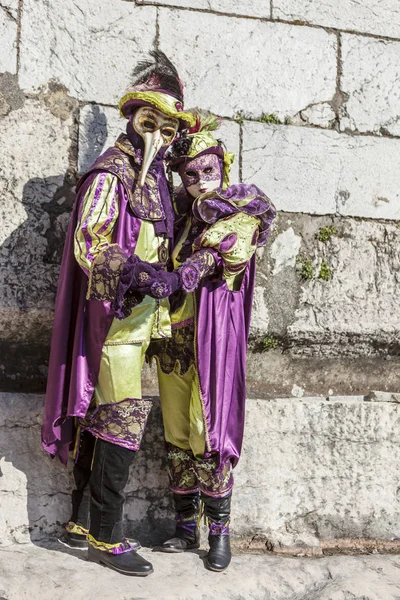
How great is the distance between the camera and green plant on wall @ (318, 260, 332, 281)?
396 centimetres

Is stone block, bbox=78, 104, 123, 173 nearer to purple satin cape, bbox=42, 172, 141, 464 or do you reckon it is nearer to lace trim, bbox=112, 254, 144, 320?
purple satin cape, bbox=42, 172, 141, 464

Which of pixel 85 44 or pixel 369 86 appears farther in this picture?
pixel 369 86

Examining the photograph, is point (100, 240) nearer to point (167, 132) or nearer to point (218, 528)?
point (167, 132)

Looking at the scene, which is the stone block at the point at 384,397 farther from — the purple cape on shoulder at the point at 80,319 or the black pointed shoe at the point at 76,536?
the black pointed shoe at the point at 76,536

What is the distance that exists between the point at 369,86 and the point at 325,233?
798mm

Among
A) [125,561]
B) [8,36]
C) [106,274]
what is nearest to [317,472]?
[125,561]

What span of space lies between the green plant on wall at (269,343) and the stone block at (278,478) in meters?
0.29

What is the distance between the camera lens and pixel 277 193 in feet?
12.9

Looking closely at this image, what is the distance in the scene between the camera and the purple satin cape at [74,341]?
123 inches

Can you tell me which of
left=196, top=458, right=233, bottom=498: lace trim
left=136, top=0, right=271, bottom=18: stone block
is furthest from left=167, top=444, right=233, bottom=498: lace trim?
left=136, top=0, right=271, bottom=18: stone block

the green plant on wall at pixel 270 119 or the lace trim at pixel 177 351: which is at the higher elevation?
the green plant on wall at pixel 270 119

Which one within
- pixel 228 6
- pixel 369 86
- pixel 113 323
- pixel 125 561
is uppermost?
pixel 228 6

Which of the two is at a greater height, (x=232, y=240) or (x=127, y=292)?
(x=232, y=240)

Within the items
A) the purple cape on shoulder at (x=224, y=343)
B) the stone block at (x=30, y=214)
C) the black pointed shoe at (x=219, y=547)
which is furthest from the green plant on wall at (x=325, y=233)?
the black pointed shoe at (x=219, y=547)
